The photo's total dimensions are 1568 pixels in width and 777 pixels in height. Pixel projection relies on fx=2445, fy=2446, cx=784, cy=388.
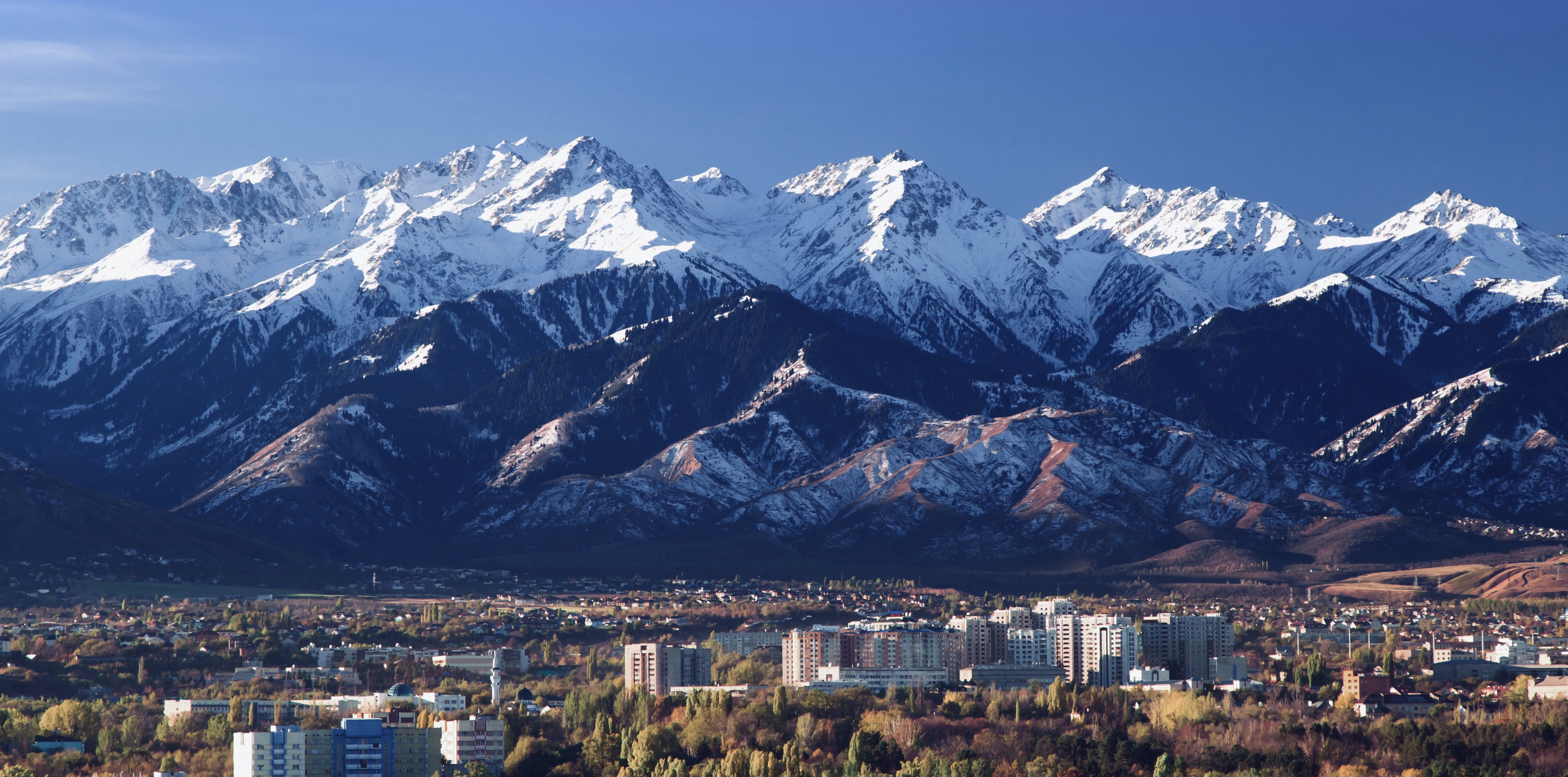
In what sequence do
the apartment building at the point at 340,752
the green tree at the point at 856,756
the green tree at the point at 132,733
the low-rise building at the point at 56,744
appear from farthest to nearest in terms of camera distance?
the green tree at the point at 132,733 < the low-rise building at the point at 56,744 < the green tree at the point at 856,756 < the apartment building at the point at 340,752

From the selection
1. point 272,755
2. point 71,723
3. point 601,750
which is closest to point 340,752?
point 272,755

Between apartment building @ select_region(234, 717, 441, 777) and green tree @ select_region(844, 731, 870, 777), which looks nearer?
apartment building @ select_region(234, 717, 441, 777)

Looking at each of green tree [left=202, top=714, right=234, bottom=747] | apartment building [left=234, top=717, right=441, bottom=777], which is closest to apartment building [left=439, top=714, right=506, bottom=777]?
apartment building [left=234, top=717, right=441, bottom=777]

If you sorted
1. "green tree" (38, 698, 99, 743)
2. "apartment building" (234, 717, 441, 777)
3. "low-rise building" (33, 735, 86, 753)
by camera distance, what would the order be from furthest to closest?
"green tree" (38, 698, 99, 743)
"low-rise building" (33, 735, 86, 753)
"apartment building" (234, 717, 441, 777)

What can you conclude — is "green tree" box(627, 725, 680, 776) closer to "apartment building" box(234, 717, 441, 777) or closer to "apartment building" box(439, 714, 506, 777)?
"apartment building" box(439, 714, 506, 777)

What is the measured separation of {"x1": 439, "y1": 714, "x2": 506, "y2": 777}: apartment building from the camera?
583 feet

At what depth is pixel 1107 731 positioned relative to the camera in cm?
18350

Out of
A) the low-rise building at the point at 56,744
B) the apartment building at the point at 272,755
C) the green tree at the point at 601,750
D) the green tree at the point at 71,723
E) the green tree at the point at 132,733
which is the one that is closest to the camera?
the apartment building at the point at 272,755

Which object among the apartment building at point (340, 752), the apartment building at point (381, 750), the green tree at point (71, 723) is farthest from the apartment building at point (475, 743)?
the green tree at point (71, 723)

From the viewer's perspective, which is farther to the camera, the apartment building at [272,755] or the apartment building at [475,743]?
the apartment building at [475,743]

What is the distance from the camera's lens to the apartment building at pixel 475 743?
583ft

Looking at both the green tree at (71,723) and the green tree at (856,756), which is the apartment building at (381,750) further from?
the green tree at (71,723)

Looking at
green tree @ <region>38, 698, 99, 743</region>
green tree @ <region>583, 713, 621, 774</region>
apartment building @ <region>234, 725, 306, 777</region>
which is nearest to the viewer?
apartment building @ <region>234, 725, 306, 777</region>

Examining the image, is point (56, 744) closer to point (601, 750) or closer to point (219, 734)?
point (219, 734)
